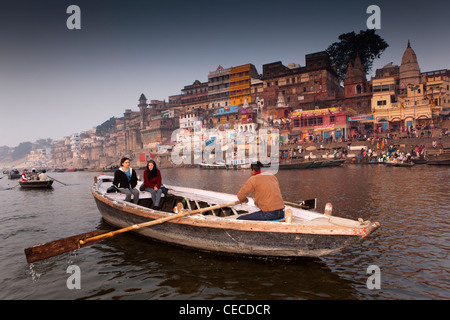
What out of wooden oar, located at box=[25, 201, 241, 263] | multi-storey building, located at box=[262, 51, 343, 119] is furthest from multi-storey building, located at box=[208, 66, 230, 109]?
wooden oar, located at box=[25, 201, 241, 263]

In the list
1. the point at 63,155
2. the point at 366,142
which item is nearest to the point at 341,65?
the point at 366,142

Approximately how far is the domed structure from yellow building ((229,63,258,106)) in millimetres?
35596

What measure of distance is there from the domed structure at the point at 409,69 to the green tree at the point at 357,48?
10.6 metres

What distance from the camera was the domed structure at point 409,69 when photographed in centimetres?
5312

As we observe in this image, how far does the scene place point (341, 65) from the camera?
72.0 metres

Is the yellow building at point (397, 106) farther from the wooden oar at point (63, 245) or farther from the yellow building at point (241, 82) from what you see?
the wooden oar at point (63, 245)

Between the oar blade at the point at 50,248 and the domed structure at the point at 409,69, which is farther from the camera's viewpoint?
the domed structure at the point at 409,69

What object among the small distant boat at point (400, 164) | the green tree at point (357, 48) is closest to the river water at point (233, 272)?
the small distant boat at point (400, 164)

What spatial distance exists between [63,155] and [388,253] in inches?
6880

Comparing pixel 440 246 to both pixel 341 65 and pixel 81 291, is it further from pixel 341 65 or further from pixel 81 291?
pixel 341 65

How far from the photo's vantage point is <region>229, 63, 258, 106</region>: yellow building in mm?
77125

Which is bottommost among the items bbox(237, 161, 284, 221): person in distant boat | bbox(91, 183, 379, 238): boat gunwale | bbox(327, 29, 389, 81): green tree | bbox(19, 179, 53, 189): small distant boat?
bbox(19, 179, 53, 189): small distant boat

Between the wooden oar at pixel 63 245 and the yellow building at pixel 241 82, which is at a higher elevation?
the yellow building at pixel 241 82

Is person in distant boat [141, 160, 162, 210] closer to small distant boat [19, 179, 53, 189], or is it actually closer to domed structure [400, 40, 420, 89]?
small distant boat [19, 179, 53, 189]
